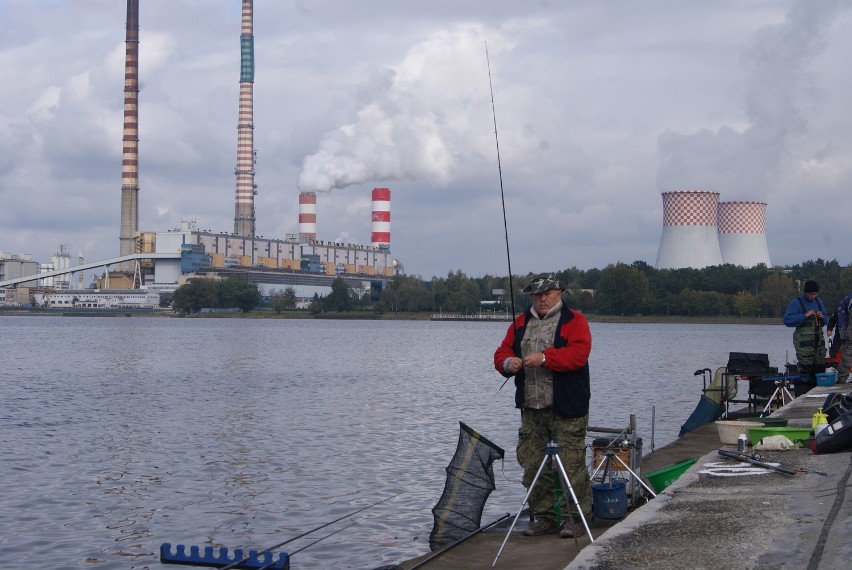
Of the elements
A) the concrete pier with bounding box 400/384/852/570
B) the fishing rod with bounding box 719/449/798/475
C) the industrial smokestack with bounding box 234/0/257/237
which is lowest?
the concrete pier with bounding box 400/384/852/570

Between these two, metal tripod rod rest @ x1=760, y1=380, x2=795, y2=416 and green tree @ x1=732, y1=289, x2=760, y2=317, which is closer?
metal tripod rod rest @ x1=760, y1=380, x2=795, y2=416

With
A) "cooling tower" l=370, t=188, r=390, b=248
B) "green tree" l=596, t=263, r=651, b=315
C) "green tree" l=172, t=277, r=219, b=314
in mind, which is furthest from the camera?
"cooling tower" l=370, t=188, r=390, b=248

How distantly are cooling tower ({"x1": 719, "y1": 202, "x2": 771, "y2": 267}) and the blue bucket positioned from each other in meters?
95.3

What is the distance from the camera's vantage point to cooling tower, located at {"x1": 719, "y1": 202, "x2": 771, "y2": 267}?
3944 inches

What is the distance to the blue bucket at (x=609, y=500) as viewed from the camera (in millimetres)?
8188

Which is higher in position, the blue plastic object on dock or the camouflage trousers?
the camouflage trousers

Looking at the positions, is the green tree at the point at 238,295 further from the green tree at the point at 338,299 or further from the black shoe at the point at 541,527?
the black shoe at the point at 541,527

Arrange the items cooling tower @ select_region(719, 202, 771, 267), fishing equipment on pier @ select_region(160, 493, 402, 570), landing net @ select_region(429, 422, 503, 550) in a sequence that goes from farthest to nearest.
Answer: cooling tower @ select_region(719, 202, 771, 267), landing net @ select_region(429, 422, 503, 550), fishing equipment on pier @ select_region(160, 493, 402, 570)

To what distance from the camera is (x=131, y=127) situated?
132 meters

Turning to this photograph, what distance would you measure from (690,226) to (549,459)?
88.6 metres

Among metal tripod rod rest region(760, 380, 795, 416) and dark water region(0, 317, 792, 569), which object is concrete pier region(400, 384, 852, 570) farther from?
metal tripod rod rest region(760, 380, 795, 416)

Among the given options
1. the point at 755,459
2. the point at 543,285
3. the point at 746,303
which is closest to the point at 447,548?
the point at 543,285

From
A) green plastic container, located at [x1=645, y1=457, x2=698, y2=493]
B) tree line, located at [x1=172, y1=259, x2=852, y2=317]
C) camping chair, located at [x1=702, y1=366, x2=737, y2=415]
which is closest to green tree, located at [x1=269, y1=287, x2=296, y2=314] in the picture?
tree line, located at [x1=172, y1=259, x2=852, y2=317]

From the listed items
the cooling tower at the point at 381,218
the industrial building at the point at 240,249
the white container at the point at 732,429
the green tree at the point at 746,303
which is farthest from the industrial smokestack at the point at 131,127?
the white container at the point at 732,429
